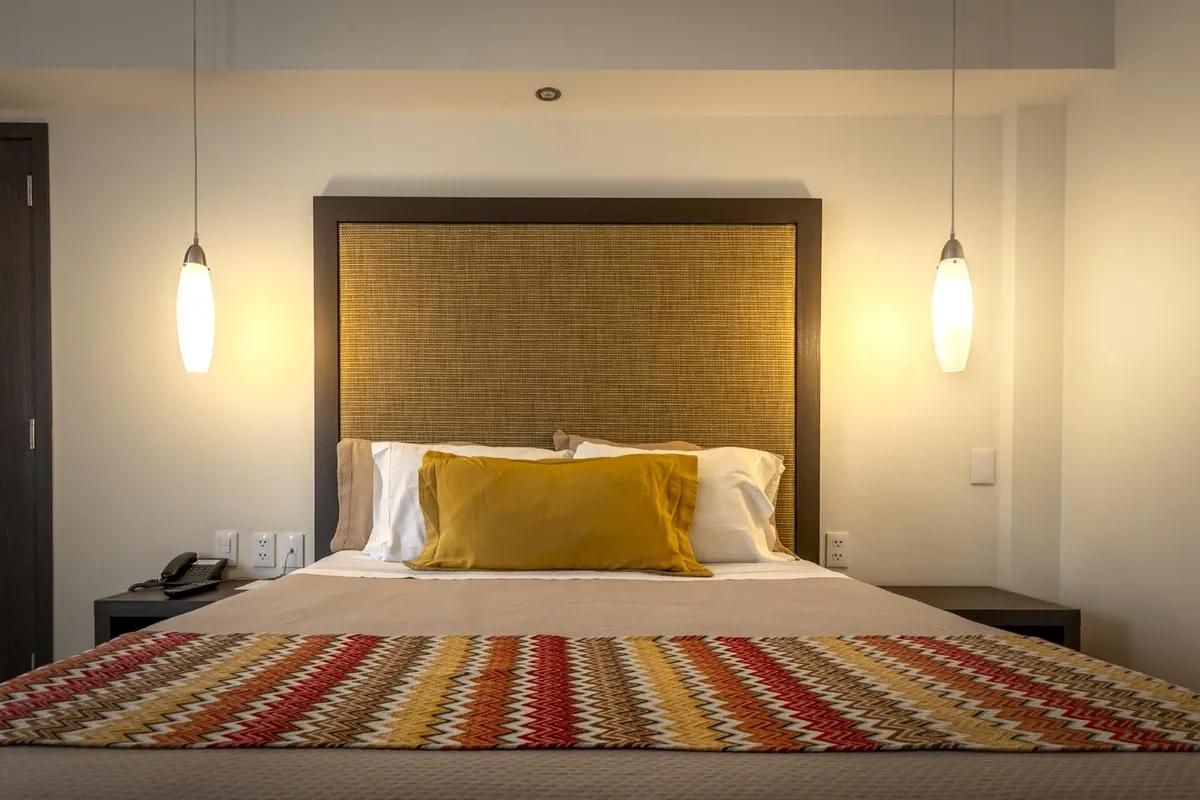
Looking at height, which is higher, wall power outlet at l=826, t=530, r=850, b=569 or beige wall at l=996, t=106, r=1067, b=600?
beige wall at l=996, t=106, r=1067, b=600

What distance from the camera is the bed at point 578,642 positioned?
1.06m

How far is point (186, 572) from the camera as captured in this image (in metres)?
2.82

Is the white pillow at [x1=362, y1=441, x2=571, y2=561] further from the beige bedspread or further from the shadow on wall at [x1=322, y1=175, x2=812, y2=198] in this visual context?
the beige bedspread

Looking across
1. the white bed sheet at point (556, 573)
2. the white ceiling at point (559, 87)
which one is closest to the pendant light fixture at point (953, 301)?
the white ceiling at point (559, 87)

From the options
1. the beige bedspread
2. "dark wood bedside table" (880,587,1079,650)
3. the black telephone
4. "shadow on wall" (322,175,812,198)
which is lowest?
"dark wood bedside table" (880,587,1079,650)

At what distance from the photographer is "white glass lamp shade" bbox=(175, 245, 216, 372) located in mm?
2660

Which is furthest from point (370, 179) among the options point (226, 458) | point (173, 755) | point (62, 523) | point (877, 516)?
point (173, 755)

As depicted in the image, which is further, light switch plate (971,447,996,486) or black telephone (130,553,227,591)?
light switch plate (971,447,996,486)

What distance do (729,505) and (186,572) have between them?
1.66 metres

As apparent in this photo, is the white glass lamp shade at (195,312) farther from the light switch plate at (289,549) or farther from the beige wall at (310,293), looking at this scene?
the light switch plate at (289,549)

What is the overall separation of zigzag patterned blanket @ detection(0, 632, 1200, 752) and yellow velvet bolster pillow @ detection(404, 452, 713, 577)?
74 cm

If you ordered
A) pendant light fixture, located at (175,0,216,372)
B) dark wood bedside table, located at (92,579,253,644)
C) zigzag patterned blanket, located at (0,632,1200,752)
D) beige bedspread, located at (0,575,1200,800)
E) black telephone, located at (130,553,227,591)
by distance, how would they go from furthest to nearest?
black telephone, located at (130,553,227,591), pendant light fixture, located at (175,0,216,372), dark wood bedside table, located at (92,579,253,644), zigzag patterned blanket, located at (0,632,1200,752), beige bedspread, located at (0,575,1200,800)

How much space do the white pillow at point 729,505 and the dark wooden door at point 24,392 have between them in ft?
5.80

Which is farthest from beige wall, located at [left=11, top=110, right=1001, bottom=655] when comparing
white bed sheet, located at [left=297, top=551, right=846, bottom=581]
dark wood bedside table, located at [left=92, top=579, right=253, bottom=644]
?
white bed sheet, located at [left=297, top=551, right=846, bottom=581]
